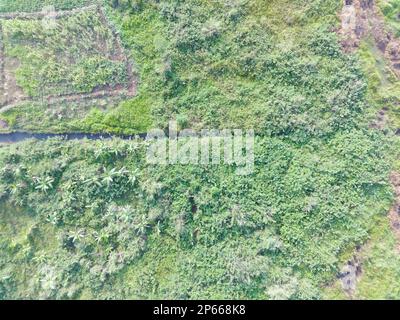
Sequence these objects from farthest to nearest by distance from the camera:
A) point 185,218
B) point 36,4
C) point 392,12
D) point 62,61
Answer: point 36,4 → point 62,61 → point 392,12 → point 185,218

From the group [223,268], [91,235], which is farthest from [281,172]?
[91,235]

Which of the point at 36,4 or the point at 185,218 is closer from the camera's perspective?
the point at 185,218

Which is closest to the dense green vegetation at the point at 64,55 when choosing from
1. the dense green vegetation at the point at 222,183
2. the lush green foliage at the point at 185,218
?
the dense green vegetation at the point at 222,183

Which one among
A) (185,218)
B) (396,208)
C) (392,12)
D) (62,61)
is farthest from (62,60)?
(396,208)

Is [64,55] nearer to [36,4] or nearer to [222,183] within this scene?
[36,4]

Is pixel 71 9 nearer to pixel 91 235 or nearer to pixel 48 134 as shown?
pixel 48 134
